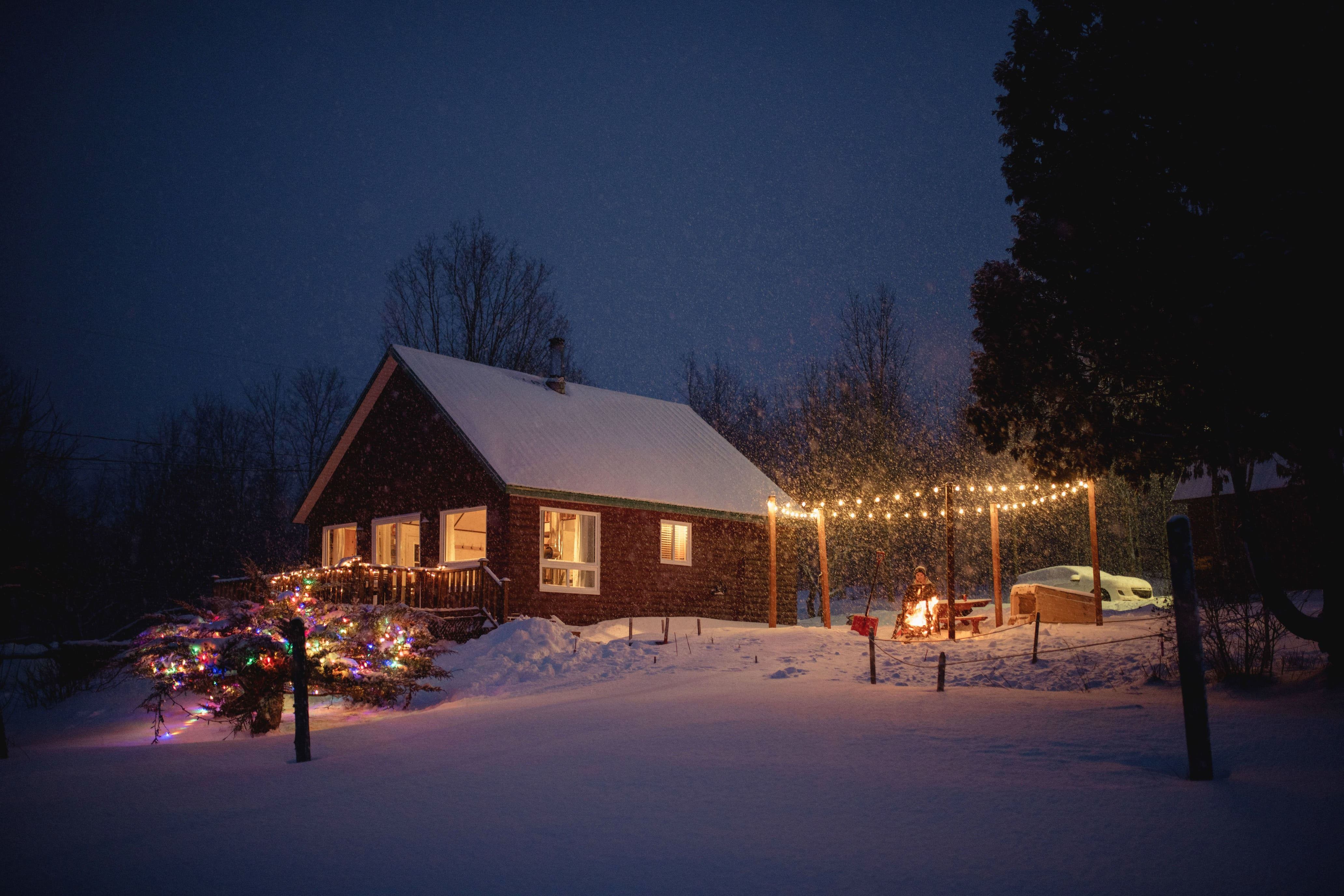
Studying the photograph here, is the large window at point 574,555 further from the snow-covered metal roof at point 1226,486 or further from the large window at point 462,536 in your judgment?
the snow-covered metal roof at point 1226,486

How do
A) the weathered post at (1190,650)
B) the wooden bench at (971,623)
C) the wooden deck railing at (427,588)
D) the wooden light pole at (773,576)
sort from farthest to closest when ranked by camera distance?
the wooden light pole at (773,576) → the wooden deck railing at (427,588) → the wooden bench at (971,623) → the weathered post at (1190,650)

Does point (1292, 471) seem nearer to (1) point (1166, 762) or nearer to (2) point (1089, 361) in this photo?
Result: (2) point (1089, 361)

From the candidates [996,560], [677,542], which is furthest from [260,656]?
[996,560]

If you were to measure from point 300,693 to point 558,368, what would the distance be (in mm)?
16715

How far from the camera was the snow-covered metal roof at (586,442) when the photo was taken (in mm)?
18062

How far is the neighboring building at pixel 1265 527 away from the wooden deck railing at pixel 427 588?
56.2 ft

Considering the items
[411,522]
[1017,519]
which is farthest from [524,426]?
[1017,519]

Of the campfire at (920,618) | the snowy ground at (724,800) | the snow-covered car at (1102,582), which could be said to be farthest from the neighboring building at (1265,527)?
the snowy ground at (724,800)

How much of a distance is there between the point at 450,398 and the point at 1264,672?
15.6m

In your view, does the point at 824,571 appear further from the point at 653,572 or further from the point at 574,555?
the point at 574,555

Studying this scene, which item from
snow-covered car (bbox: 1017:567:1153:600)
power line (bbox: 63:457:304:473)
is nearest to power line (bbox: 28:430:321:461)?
power line (bbox: 63:457:304:473)

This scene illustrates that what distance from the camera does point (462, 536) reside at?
75.5 ft

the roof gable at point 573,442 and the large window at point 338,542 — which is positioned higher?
the roof gable at point 573,442

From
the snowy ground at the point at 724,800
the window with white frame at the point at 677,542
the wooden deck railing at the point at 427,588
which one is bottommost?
the snowy ground at the point at 724,800
